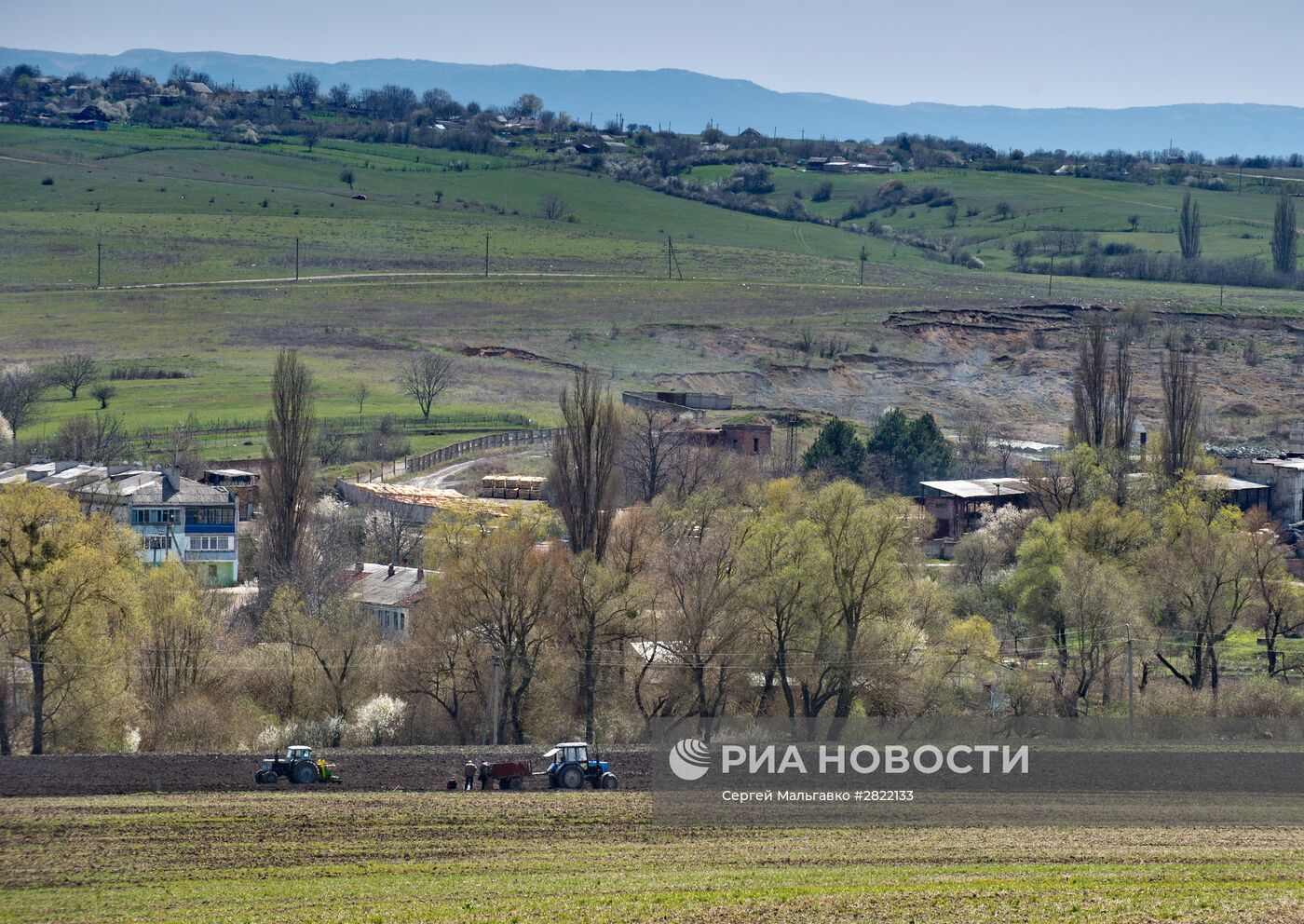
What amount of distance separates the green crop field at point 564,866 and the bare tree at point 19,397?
202 feet

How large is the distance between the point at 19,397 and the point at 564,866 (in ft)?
241

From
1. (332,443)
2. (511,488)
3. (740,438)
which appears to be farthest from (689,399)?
(511,488)

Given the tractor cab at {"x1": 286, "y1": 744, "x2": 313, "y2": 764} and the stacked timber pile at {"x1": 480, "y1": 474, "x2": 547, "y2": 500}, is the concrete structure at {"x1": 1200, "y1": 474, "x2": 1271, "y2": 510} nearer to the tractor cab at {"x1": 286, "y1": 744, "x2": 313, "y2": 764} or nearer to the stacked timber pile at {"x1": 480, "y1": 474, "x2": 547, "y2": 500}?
the stacked timber pile at {"x1": 480, "y1": 474, "x2": 547, "y2": 500}

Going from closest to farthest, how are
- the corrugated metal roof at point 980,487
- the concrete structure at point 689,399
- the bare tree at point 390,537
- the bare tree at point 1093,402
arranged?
the bare tree at point 390,537 → the bare tree at point 1093,402 → the corrugated metal roof at point 980,487 → the concrete structure at point 689,399

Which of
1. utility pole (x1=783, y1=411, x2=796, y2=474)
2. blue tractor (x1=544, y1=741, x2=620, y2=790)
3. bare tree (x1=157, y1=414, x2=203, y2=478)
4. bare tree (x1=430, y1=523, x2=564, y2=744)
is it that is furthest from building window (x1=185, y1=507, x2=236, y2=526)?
blue tractor (x1=544, y1=741, x2=620, y2=790)

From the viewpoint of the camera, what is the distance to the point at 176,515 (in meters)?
64.9

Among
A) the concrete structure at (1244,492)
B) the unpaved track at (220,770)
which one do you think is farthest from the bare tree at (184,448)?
the concrete structure at (1244,492)

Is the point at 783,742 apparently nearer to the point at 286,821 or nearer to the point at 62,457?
the point at 286,821

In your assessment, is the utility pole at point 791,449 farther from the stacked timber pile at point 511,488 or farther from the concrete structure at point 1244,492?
the concrete structure at point 1244,492

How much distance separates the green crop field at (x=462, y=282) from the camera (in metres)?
108

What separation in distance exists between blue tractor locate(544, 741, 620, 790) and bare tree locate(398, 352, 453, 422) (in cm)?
6251

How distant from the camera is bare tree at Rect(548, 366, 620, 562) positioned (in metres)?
52.1

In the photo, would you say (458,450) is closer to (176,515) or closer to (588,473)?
(176,515)

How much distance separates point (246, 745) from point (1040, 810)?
1907 cm
